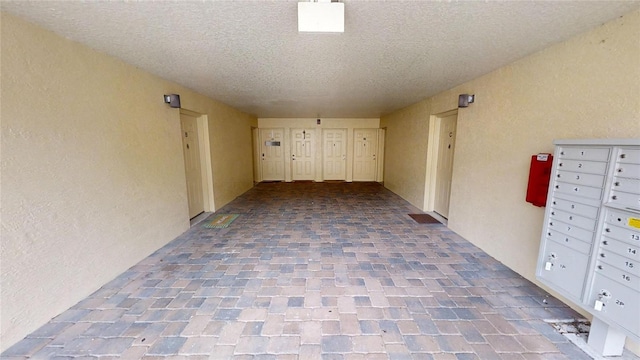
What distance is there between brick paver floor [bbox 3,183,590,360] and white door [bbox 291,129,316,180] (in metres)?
5.33

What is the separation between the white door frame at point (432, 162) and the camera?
4.66 m

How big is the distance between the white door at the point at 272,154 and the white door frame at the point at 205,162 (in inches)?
152

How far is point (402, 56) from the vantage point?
2.52m

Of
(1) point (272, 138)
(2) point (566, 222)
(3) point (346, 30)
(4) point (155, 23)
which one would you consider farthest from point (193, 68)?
(1) point (272, 138)

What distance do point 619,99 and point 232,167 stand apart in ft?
20.5

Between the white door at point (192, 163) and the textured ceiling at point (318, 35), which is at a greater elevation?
the textured ceiling at point (318, 35)

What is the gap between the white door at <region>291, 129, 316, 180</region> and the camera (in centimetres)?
861

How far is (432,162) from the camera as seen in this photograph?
4824 millimetres

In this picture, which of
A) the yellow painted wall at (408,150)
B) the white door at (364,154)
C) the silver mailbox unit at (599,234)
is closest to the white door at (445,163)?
the yellow painted wall at (408,150)

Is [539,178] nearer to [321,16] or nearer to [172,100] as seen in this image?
[321,16]

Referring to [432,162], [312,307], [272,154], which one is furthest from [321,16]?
[272,154]

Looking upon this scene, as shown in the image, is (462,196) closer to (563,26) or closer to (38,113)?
(563,26)

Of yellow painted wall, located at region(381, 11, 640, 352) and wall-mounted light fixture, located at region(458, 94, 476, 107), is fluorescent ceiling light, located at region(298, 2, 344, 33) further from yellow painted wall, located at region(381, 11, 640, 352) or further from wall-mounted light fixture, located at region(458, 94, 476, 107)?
wall-mounted light fixture, located at region(458, 94, 476, 107)

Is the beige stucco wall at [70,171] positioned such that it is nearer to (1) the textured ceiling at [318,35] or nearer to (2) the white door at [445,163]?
(1) the textured ceiling at [318,35]
